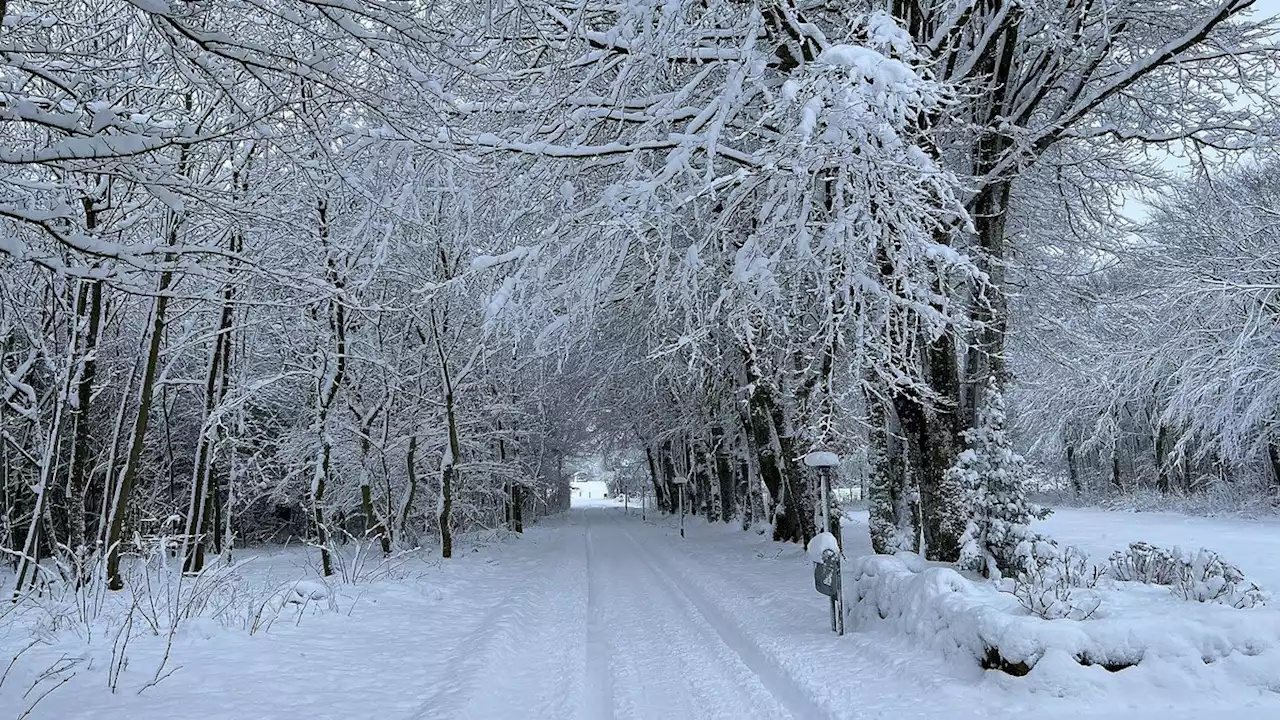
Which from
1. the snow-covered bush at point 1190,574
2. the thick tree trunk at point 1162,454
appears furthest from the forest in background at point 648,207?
the thick tree trunk at point 1162,454

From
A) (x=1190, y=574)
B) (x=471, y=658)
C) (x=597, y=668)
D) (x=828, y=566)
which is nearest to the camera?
(x=597, y=668)

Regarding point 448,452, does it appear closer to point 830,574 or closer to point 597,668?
point 597,668

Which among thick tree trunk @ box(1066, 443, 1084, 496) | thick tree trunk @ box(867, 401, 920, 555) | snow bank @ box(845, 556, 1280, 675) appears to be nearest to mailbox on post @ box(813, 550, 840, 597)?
Result: snow bank @ box(845, 556, 1280, 675)

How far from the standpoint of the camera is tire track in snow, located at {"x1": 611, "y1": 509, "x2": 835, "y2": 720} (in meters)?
5.38

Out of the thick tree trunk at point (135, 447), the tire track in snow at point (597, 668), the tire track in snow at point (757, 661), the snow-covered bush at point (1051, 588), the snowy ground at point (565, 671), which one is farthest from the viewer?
the thick tree trunk at point (135, 447)

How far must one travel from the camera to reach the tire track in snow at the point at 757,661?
5.38m

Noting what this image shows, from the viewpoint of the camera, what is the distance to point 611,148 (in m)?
7.32

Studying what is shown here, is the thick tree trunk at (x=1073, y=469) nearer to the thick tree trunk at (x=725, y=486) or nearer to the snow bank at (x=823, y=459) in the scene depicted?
the thick tree trunk at (x=725, y=486)

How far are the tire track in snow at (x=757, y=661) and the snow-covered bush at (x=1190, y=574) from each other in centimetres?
364

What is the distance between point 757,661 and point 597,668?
5.00ft

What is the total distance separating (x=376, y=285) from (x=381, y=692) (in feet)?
35.4

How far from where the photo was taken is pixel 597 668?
6840mm

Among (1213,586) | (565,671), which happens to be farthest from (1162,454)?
(565,671)

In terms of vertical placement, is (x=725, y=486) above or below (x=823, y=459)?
below
